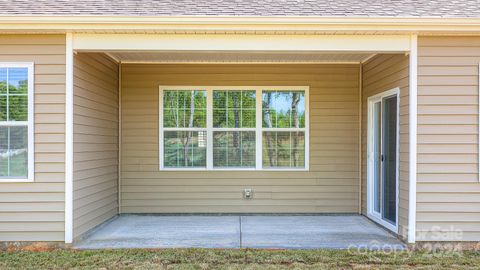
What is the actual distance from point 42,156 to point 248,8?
310 cm

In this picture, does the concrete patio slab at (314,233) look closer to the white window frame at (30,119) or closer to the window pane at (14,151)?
the white window frame at (30,119)

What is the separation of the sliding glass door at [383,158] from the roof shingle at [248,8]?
112 cm

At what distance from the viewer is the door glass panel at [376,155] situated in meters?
6.16

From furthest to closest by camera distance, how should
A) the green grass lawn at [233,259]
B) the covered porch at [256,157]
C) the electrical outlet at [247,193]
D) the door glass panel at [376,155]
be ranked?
the electrical outlet at [247,193] → the covered porch at [256,157] → the door glass panel at [376,155] → the green grass lawn at [233,259]

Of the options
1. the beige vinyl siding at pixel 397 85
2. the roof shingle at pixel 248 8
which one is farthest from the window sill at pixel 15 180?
the beige vinyl siding at pixel 397 85

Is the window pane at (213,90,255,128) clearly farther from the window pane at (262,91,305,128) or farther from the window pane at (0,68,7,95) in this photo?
the window pane at (0,68,7,95)

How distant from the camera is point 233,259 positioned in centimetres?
440

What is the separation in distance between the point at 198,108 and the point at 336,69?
8.05ft

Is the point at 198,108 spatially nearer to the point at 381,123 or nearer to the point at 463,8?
the point at 381,123

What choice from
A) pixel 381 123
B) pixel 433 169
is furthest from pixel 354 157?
pixel 433 169

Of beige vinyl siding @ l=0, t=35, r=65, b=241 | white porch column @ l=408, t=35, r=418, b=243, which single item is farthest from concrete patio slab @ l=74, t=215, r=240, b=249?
white porch column @ l=408, t=35, r=418, b=243

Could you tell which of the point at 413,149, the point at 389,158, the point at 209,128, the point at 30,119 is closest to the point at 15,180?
the point at 30,119

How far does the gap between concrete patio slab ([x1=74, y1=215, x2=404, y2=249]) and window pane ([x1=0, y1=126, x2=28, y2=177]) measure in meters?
1.19

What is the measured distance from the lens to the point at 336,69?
684cm
